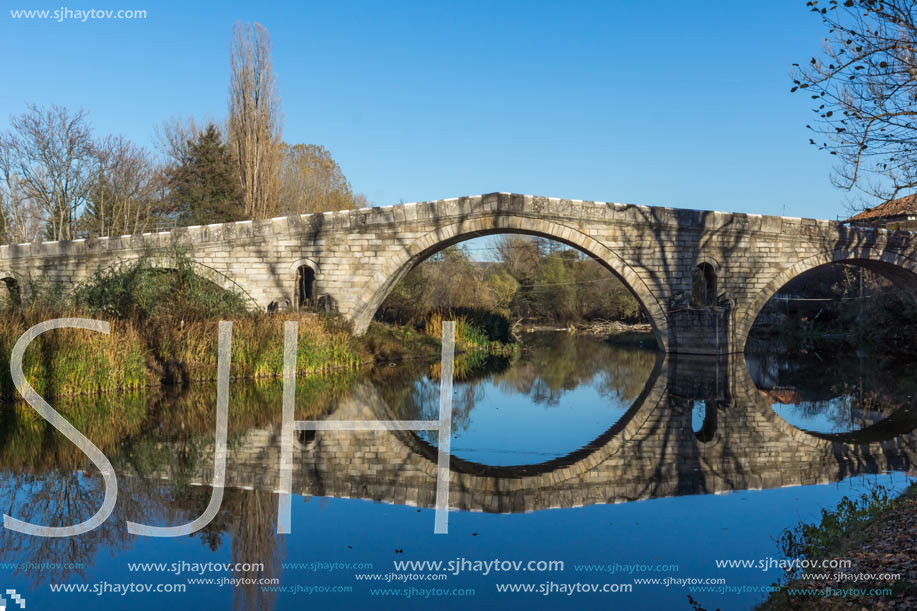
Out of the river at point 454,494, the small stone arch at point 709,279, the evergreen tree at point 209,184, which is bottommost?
the river at point 454,494

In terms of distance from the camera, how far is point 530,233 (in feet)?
52.3

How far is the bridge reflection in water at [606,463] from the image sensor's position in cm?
548

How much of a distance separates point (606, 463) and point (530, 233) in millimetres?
10030

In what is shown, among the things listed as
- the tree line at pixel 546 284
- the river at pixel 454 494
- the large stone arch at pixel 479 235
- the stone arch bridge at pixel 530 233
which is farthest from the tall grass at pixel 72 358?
the tree line at pixel 546 284

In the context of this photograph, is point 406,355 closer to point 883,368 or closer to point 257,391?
point 257,391

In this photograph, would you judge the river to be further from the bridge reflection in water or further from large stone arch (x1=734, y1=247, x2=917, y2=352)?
large stone arch (x1=734, y1=247, x2=917, y2=352)

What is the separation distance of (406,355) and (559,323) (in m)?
15.4

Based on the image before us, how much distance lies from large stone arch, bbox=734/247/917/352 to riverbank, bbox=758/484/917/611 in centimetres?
1232

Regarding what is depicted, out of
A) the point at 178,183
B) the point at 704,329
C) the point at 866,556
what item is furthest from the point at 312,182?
the point at 866,556

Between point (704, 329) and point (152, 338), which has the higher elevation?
point (704, 329)

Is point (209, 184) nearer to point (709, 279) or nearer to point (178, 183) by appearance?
point (178, 183)

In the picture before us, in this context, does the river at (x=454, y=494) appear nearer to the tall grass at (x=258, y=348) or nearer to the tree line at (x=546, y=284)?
the tall grass at (x=258, y=348)

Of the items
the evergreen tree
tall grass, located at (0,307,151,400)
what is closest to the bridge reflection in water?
tall grass, located at (0,307,151,400)

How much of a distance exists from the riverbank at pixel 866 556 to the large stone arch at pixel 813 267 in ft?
40.4
